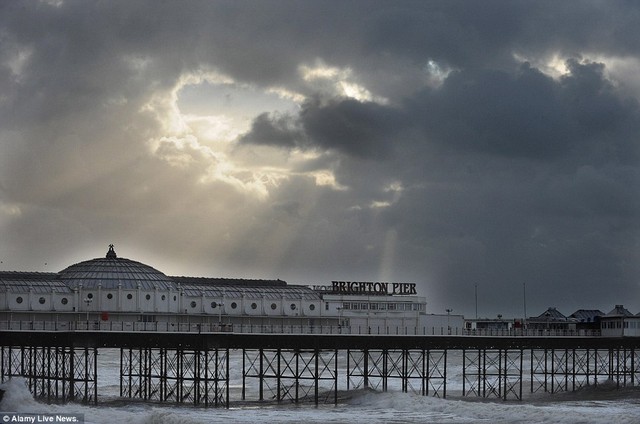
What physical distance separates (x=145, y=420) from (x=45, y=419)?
26.0 ft

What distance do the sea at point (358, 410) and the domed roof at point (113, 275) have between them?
2671 centimetres

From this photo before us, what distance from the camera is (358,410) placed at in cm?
8644

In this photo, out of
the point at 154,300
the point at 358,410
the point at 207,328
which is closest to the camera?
the point at 358,410

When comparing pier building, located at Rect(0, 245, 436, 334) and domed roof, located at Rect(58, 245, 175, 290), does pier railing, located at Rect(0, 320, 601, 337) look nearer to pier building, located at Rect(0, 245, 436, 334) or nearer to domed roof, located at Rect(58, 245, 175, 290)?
pier building, located at Rect(0, 245, 436, 334)

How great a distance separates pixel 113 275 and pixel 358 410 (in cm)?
5125

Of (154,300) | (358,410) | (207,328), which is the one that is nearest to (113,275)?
(154,300)

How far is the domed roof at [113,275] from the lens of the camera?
12871 cm

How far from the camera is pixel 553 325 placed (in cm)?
19712

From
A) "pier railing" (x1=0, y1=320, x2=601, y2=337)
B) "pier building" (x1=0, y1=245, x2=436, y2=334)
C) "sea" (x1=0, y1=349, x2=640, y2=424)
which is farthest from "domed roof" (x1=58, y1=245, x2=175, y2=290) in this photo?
"sea" (x1=0, y1=349, x2=640, y2=424)

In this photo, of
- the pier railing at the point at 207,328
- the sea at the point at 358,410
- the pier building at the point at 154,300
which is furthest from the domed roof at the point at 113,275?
the sea at the point at 358,410

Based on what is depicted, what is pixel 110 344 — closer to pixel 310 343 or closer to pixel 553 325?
pixel 310 343

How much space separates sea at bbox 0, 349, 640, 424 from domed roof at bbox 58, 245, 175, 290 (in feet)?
87.6

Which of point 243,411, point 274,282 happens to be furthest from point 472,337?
point 274,282

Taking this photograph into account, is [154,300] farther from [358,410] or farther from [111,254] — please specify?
[358,410]
